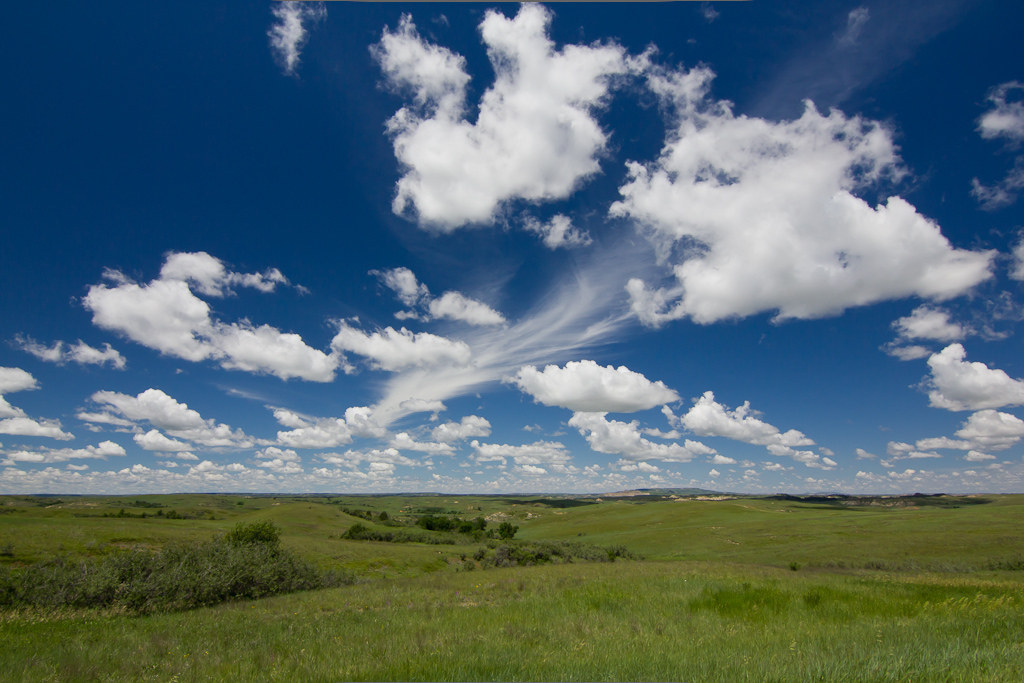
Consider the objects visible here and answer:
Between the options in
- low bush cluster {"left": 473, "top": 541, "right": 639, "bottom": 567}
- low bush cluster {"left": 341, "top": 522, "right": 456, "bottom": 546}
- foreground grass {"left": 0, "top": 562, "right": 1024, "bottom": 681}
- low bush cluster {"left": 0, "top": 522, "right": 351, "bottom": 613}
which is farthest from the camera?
low bush cluster {"left": 341, "top": 522, "right": 456, "bottom": 546}

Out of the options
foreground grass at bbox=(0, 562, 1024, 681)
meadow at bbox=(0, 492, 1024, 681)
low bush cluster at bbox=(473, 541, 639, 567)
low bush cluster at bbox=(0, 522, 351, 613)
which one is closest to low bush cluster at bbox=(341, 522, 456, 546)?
low bush cluster at bbox=(473, 541, 639, 567)

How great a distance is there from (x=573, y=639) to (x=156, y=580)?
57.1ft

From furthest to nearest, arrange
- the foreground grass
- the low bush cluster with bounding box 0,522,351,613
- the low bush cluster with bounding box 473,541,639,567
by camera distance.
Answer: the low bush cluster with bounding box 473,541,639,567
the low bush cluster with bounding box 0,522,351,613
the foreground grass

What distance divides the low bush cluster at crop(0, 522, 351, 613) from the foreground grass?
7.85 ft

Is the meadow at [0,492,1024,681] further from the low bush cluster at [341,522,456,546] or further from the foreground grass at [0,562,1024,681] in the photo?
the low bush cluster at [341,522,456,546]

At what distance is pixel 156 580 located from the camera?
16812 millimetres

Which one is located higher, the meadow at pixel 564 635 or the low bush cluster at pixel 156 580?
the meadow at pixel 564 635

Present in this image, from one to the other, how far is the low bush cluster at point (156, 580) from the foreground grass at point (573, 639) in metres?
2.39

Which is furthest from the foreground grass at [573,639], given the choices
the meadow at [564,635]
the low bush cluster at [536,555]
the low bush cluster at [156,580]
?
the low bush cluster at [536,555]

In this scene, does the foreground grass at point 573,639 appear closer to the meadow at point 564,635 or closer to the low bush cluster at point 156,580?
the meadow at point 564,635

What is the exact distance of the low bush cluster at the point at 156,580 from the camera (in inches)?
592

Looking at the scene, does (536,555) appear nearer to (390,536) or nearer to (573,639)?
(573,639)

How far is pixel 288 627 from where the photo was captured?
10.7 meters

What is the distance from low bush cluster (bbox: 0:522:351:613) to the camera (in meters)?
15.0
